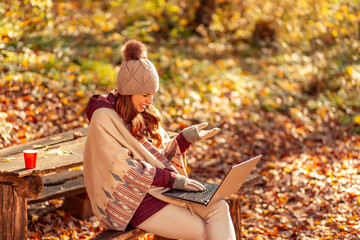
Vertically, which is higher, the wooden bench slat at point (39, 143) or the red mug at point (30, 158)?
the red mug at point (30, 158)

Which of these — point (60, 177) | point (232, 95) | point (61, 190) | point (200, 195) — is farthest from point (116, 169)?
point (232, 95)

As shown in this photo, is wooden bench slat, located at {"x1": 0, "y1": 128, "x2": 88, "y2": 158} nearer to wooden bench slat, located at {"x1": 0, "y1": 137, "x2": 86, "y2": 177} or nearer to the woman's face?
wooden bench slat, located at {"x1": 0, "y1": 137, "x2": 86, "y2": 177}

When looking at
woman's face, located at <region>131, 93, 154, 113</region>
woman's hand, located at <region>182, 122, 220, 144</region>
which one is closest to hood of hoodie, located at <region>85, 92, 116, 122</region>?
woman's face, located at <region>131, 93, 154, 113</region>

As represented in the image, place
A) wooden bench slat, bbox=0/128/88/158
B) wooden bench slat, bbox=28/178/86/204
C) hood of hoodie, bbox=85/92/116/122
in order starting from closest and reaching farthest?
1. hood of hoodie, bbox=85/92/116/122
2. wooden bench slat, bbox=0/128/88/158
3. wooden bench slat, bbox=28/178/86/204

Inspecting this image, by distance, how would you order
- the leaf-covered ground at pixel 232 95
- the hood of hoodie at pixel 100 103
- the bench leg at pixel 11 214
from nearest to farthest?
the hood of hoodie at pixel 100 103, the bench leg at pixel 11 214, the leaf-covered ground at pixel 232 95

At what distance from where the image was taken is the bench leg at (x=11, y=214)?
3445 mm

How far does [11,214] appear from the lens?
3.47m

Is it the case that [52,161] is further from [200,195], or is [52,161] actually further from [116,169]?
[200,195]

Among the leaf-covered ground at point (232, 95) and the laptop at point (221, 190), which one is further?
the leaf-covered ground at point (232, 95)

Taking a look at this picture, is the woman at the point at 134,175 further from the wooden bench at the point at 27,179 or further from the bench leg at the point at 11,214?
the bench leg at the point at 11,214

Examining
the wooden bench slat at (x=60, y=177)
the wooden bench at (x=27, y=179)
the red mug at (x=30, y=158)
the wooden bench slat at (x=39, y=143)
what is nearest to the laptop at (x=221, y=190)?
the wooden bench at (x=27, y=179)

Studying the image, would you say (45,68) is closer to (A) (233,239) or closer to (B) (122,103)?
(B) (122,103)

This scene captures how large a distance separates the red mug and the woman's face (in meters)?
0.77

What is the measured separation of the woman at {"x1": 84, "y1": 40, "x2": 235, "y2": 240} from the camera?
3225 millimetres
